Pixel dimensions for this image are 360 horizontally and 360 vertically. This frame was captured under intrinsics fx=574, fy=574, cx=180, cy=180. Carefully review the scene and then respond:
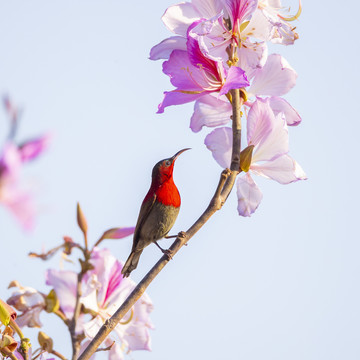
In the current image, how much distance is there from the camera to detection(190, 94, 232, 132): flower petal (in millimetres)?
1455

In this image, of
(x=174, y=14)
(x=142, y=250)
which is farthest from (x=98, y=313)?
(x=174, y=14)

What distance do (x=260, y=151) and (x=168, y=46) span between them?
36 cm

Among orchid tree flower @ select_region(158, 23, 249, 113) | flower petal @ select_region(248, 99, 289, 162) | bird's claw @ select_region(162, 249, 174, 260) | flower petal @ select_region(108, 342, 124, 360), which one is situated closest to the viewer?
bird's claw @ select_region(162, 249, 174, 260)

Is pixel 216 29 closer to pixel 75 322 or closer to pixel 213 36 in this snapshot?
pixel 213 36

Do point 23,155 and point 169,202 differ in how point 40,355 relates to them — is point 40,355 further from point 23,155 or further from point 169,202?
point 23,155

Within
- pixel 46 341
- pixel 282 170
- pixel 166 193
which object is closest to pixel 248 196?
pixel 282 170

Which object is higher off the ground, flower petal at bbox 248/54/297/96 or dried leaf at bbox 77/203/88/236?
flower petal at bbox 248/54/297/96

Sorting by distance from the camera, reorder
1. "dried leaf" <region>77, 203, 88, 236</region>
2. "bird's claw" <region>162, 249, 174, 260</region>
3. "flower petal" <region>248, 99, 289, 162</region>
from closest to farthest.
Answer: "bird's claw" <region>162, 249, 174, 260</region> < "flower petal" <region>248, 99, 289, 162</region> < "dried leaf" <region>77, 203, 88, 236</region>

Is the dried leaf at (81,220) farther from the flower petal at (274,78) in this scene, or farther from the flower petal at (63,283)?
the flower petal at (274,78)

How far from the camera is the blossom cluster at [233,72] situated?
1.33 meters

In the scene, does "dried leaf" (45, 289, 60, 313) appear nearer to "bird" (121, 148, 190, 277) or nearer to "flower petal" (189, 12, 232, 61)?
"bird" (121, 148, 190, 277)

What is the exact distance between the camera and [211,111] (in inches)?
57.6

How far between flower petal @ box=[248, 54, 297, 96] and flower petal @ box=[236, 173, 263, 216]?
9.1 inches

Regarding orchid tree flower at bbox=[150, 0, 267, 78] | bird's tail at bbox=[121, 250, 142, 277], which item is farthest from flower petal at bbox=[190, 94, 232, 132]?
bird's tail at bbox=[121, 250, 142, 277]
